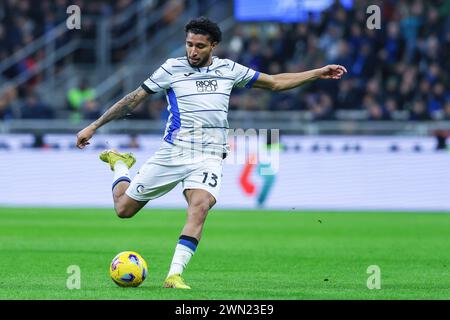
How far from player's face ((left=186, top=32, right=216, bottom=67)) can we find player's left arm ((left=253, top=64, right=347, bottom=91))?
69 cm

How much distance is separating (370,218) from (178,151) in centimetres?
1180

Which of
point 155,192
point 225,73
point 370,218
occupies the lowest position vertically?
point 370,218

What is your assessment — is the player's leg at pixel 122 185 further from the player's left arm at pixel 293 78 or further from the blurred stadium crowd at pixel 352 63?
the blurred stadium crowd at pixel 352 63

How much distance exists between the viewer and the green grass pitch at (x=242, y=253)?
9867mm

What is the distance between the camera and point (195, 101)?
10.4 meters

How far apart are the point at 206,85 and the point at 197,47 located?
38cm

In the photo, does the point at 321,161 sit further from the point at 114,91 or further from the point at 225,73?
the point at 225,73

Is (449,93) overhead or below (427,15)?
below

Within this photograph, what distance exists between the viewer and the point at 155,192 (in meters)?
10.5

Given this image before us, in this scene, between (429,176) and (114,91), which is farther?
(114,91)

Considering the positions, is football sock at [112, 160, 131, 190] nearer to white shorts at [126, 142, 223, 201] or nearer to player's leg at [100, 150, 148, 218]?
player's leg at [100, 150, 148, 218]

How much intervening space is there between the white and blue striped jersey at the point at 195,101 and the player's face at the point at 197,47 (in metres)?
0.12

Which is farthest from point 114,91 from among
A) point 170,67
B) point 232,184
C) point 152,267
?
point 170,67

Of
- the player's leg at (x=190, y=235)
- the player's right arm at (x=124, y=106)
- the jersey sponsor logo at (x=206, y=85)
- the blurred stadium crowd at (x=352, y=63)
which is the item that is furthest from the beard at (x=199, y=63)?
the blurred stadium crowd at (x=352, y=63)
